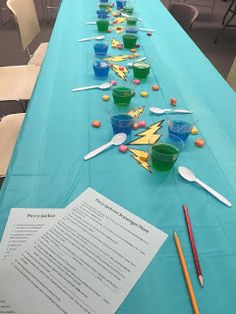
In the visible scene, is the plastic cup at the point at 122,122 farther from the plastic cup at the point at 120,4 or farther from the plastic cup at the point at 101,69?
the plastic cup at the point at 120,4

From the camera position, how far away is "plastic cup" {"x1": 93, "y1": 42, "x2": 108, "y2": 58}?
145 cm

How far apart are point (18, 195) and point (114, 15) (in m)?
1.64

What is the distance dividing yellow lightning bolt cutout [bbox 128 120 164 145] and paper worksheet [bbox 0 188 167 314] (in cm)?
28

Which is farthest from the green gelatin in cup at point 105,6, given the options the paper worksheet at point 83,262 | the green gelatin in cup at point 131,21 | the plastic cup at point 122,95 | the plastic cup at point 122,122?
the paper worksheet at point 83,262

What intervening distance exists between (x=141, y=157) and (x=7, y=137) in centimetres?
75

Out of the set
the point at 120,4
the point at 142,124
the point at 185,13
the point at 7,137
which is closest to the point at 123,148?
the point at 142,124

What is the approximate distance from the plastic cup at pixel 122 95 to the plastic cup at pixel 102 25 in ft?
2.70

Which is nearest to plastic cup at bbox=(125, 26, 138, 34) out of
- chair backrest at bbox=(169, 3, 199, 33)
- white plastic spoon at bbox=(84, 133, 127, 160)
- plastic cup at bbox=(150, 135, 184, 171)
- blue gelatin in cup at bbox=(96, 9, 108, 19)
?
blue gelatin in cup at bbox=(96, 9, 108, 19)

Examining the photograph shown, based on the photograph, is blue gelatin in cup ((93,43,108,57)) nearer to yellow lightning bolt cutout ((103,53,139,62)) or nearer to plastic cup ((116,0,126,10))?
yellow lightning bolt cutout ((103,53,139,62))

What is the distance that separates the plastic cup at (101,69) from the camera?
1288 millimetres

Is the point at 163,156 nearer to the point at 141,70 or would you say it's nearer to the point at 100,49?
the point at 141,70

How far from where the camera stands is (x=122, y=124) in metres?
0.94

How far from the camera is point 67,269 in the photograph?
61 centimetres

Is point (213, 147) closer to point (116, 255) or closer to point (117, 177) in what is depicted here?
point (117, 177)
